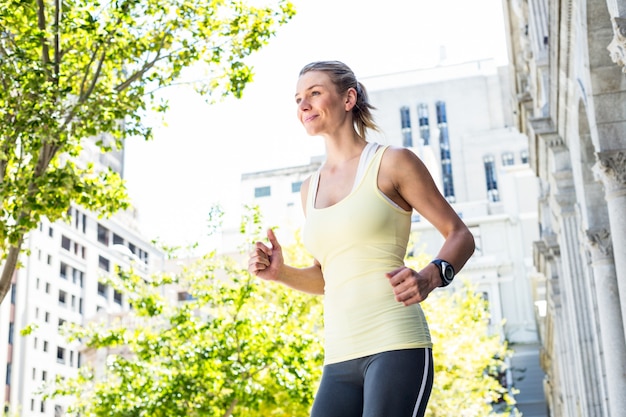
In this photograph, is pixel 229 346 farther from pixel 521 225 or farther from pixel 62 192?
pixel 521 225

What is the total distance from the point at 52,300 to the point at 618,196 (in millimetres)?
74167

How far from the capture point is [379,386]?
9.53 ft

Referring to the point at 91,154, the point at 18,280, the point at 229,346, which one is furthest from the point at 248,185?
the point at 229,346

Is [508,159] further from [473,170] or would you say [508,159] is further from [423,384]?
[423,384]

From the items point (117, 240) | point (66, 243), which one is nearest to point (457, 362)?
point (66, 243)

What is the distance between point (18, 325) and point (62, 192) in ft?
218

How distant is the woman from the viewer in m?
2.93

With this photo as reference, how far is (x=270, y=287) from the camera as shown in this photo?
92.2 ft

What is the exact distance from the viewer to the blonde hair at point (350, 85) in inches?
135

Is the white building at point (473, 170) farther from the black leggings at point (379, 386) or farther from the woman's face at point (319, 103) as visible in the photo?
the black leggings at point (379, 386)

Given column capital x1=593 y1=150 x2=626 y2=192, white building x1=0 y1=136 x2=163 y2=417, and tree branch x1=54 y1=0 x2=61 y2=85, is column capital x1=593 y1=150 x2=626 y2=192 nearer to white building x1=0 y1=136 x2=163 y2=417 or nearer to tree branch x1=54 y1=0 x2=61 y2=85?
tree branch x1=54 y1=0 x2=61 y2=85

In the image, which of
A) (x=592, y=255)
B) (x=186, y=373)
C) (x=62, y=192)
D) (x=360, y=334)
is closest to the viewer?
(x=360, y=334)

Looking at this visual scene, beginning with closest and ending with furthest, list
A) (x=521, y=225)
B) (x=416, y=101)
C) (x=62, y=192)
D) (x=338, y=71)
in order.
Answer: (x=338, y=71), (x=62, y=192), (x=521, y=225), (x=416, y=101)

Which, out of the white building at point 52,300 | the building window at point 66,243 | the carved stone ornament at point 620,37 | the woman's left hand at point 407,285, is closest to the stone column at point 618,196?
the carved stone ornament at point 620,37
